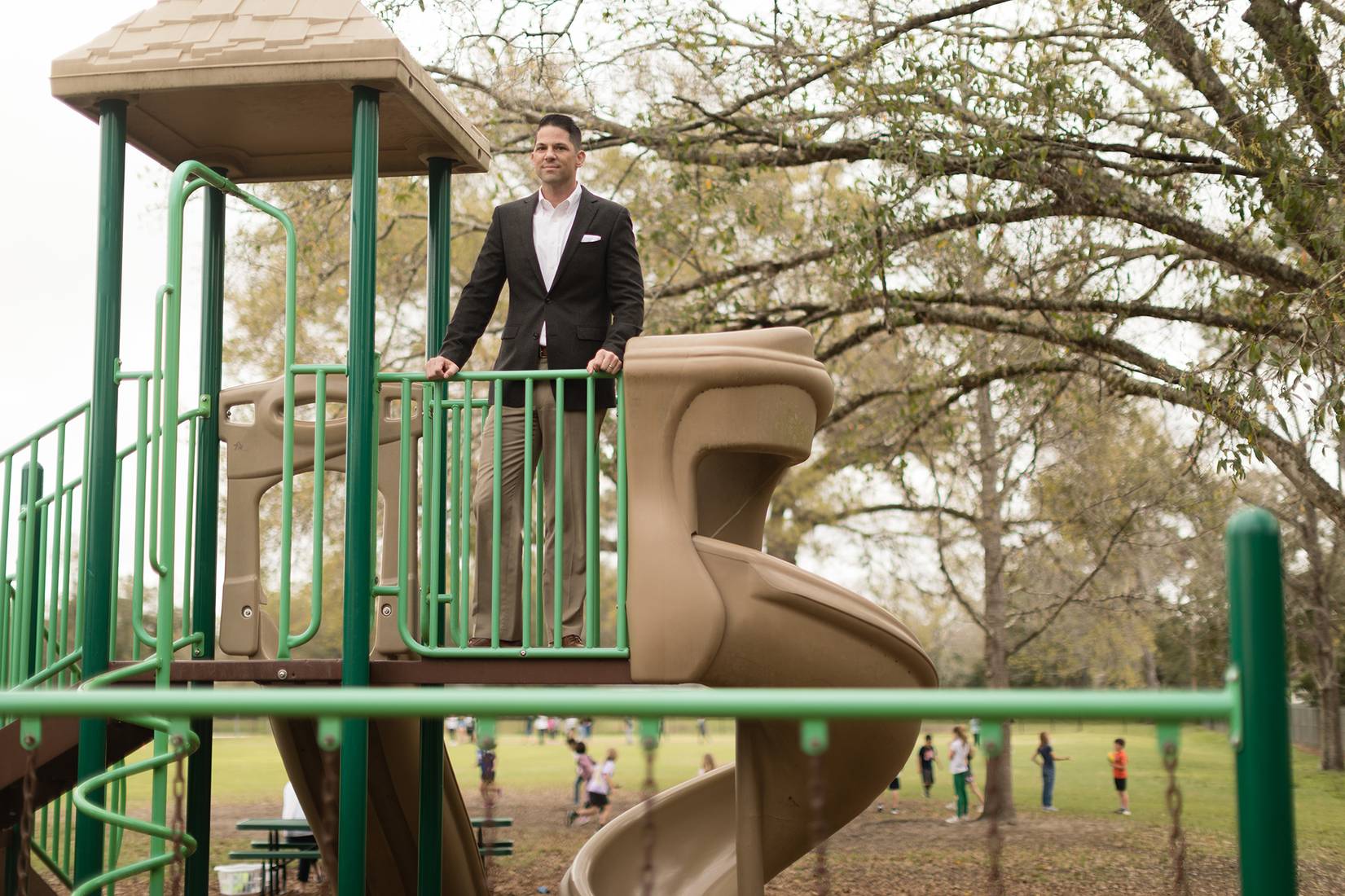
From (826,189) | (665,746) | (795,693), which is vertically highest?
(826,189)

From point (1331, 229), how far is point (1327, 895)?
6.41 metres

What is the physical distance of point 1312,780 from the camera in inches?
952

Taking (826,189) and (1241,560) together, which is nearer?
(1241,560)

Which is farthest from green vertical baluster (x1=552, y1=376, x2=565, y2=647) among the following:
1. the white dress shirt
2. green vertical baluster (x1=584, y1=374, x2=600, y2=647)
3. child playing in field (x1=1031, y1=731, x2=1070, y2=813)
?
child playing in field (x1=1031, y1=731, x2=1070, y2=813)

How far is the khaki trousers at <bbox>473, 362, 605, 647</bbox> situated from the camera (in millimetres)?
5809

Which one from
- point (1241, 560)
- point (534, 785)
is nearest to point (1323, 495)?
point (1241, 560)

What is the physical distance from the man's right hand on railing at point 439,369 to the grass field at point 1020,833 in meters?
5.22

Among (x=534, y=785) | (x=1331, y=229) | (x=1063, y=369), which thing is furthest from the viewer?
(x=534, y=785)

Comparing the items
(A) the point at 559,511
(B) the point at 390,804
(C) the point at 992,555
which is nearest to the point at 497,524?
(A) the point at 559,511

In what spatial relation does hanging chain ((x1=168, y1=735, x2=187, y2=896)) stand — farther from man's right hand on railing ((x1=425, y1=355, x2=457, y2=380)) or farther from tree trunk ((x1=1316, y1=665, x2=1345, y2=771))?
tree trunk ((x1=1316, y1=665, x2=1345, y2=771))

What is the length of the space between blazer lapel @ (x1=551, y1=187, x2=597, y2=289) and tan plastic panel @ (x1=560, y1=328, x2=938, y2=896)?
1.68ft

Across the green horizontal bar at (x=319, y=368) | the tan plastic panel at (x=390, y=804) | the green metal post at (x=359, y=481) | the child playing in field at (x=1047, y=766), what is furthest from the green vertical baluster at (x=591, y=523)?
the child playing in field at (x=1047, y=766)

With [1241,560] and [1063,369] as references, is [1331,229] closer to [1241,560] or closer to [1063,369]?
[1063,369]

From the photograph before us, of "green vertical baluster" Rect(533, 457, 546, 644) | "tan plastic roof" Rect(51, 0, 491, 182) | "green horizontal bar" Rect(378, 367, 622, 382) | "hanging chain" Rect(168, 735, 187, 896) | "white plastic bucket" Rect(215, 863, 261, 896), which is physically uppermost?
"tan plastic roof" Rect(51, 0, 491, 182)
